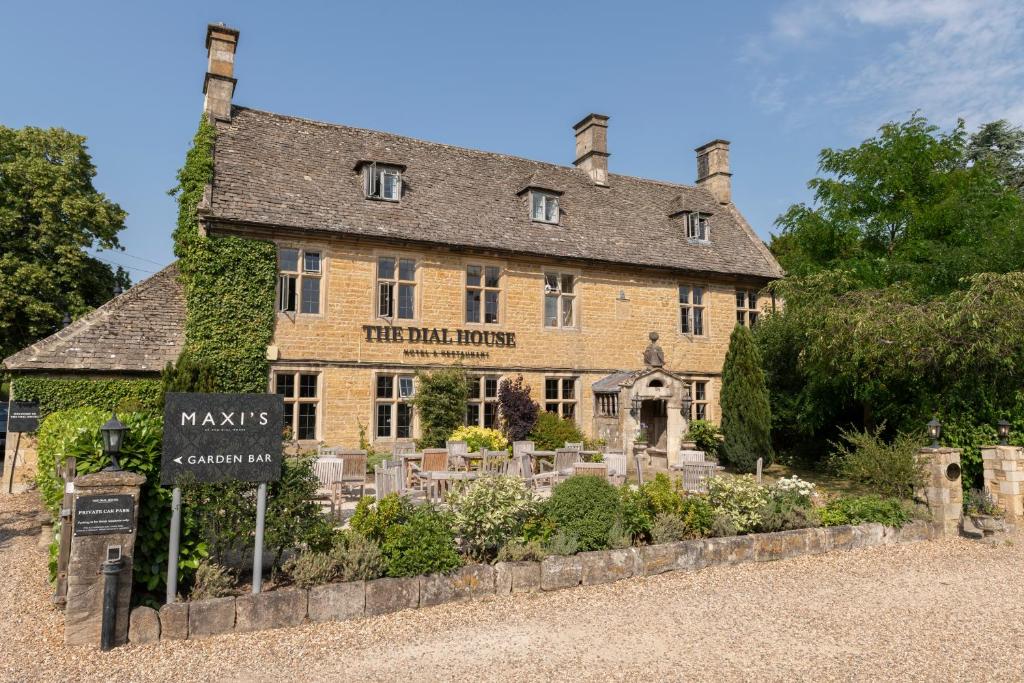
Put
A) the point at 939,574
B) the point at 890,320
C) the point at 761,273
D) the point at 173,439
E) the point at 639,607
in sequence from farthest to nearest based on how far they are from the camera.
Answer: the point at 761,273 → the point at 890,320 → the point at 939,574 → the point at 639,607 → the point at 173,439

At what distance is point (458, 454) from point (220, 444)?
7357mm

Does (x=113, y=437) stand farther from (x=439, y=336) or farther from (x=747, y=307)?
(x=747, y=307)

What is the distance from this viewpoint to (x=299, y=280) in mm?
16297

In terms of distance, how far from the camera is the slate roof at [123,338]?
14.6 meters

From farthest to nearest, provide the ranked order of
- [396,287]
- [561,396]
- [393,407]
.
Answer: [561,396], [396,287], [393,407]

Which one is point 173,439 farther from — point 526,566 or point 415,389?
point 415,389

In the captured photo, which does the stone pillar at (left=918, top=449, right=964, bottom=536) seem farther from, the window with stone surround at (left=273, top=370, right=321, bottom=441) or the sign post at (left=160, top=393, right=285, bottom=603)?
the window with stone surround at (left=273, top=370, right=321, bottom=441)

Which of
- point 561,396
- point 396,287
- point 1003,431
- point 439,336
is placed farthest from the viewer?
point 561,396

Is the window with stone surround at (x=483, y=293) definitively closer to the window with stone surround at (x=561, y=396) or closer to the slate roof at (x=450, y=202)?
the slate roof at (x=450, y=202)

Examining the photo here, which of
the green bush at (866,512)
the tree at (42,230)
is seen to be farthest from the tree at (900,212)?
the tree at (42,230)

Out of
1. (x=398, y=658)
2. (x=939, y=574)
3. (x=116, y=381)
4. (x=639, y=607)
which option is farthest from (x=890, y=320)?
(x=116, y=381)

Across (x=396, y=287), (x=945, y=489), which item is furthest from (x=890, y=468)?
(x=396, y=287)

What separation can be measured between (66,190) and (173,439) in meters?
22.7

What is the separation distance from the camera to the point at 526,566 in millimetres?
7793
